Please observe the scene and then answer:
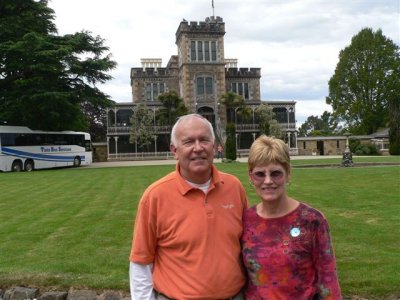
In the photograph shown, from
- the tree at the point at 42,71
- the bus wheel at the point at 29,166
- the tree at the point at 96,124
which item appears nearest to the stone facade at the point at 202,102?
the tree at the point at 96,124

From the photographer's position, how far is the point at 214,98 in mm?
50219

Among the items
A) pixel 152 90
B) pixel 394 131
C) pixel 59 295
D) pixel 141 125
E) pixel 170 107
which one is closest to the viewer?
pixel 59 295

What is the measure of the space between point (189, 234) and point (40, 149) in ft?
93.9

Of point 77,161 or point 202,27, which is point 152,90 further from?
point 77,161

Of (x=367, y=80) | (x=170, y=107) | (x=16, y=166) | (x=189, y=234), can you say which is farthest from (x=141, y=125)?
(x=189, y=234)

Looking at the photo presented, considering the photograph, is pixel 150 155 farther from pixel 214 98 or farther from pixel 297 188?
pixel 297 188

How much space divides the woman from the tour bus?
26.1 metres

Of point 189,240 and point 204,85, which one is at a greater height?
point 204,85

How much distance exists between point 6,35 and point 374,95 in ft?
130

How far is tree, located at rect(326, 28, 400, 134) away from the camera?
163ft

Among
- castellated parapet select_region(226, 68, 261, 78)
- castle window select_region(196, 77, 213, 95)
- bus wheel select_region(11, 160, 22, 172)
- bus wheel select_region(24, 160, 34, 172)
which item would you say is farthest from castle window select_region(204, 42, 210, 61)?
bus wheel select_region(11, 160, 22, 172)

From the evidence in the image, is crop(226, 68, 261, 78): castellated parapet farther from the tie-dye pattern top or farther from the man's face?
the tie-dye pattern top

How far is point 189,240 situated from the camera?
2480 mm

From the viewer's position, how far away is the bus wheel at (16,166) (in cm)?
2688
